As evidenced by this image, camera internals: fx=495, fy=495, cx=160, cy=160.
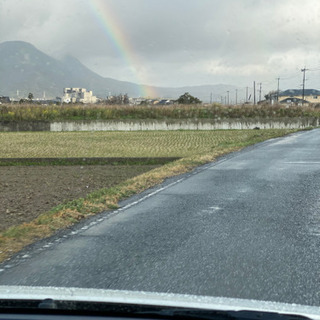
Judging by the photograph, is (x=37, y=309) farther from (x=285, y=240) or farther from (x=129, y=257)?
(x=285, y=240)

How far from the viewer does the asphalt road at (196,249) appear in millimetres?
4840

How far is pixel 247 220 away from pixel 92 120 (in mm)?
46135

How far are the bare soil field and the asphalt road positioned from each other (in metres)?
2.12

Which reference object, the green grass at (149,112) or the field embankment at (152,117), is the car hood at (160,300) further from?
the green grass at (149,112)

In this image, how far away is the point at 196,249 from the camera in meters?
6.19

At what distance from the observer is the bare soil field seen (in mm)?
10516

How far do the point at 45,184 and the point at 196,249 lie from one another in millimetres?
9886

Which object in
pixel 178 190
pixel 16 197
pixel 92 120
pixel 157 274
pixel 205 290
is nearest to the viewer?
pixel 205 290

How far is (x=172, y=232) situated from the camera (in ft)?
23.6

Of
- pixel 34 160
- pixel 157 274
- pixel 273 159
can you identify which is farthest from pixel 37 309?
pixel 34 160

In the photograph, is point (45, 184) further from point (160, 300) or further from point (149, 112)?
point (149, 112)

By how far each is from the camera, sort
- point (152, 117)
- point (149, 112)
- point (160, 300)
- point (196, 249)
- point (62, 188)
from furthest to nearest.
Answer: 1. point (149, 112)
2. point (152, 117)
3. point (62, 188)
4. point (196, 249)
5. point (160, 300)

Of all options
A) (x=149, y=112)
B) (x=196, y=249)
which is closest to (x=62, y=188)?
(x=196, y=249)

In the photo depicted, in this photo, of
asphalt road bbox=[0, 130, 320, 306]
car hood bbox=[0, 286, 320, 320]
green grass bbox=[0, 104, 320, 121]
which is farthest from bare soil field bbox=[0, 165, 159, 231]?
green grass bbox=[0, 104, 320, 121]
